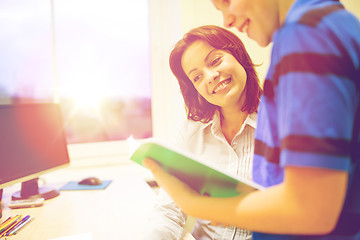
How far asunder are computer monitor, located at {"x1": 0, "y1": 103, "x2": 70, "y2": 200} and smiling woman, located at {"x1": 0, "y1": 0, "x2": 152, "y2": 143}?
50 centimetres

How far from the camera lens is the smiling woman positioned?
174 centimetres

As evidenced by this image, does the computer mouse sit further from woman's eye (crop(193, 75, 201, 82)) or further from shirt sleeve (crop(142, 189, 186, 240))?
woman's eye (crop(193, 75, 201, 82))

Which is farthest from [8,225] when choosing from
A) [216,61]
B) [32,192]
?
[216,61]

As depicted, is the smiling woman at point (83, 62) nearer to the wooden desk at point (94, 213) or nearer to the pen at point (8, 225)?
the wooden desk at point (94, 213)

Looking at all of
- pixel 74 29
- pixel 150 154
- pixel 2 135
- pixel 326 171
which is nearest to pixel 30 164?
pixel 2 135

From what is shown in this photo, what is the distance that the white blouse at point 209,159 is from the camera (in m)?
0.97

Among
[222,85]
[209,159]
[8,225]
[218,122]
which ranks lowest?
[8,225]

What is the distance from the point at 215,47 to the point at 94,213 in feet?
2.99

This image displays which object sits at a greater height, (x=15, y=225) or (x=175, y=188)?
(x=175, y=188)

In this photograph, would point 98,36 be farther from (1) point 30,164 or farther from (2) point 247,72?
(2) point 247,72

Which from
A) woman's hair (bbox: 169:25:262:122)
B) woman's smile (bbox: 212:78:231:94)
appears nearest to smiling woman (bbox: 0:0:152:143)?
woman's hair (bbox: 169:25:262:122)

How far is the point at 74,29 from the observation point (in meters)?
1.85

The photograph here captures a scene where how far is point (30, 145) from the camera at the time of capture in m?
1.22

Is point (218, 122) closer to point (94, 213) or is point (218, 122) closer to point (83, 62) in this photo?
point (94, 213)
